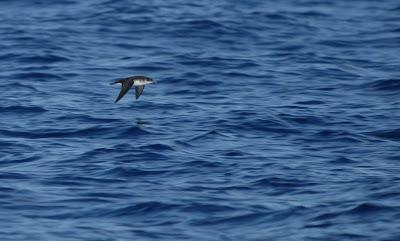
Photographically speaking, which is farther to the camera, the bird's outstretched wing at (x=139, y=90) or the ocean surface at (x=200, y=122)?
the bird's outstretched wing at (x=139, y=90)

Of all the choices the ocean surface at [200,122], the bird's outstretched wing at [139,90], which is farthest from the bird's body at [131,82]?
the ocean surface at [200,122]

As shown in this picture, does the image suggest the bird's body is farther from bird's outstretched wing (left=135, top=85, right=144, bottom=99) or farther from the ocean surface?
the ocean surface

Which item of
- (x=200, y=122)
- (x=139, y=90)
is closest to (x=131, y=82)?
(x=139, y=90)

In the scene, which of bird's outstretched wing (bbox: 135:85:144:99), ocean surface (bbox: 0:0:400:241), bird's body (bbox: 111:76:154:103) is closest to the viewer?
ocean surface (bbox: 0:0:400:241)

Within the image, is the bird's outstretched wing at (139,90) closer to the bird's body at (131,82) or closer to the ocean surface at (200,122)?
the bird's body at (131,82)

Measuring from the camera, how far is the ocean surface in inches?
573

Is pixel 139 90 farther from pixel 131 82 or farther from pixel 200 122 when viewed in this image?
pixel 200 122

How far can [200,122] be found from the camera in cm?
1995

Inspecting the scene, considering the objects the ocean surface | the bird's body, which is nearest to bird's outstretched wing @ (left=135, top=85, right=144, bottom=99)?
the bird's body

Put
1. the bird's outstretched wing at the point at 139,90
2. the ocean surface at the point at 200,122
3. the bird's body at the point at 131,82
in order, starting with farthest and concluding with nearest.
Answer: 1. the bird's outstretched wing at the point at 139,90
2. the bird's body at the point at 131,82
3. the ocean surface at the point at 200,122

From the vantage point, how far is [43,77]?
77.5 ft

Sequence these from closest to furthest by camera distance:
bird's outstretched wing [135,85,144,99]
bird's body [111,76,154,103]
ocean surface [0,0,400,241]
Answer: ocean surface [0,0,400,241] < bird's body [111,76,154,103] < bird's outstretched wing [135,85,144,99]

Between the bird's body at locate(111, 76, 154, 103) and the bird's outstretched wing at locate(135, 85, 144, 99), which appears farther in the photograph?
the bird's outstretched wing at locate(135, 85, 144, 99)

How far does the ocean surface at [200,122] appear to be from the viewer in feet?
47.8
